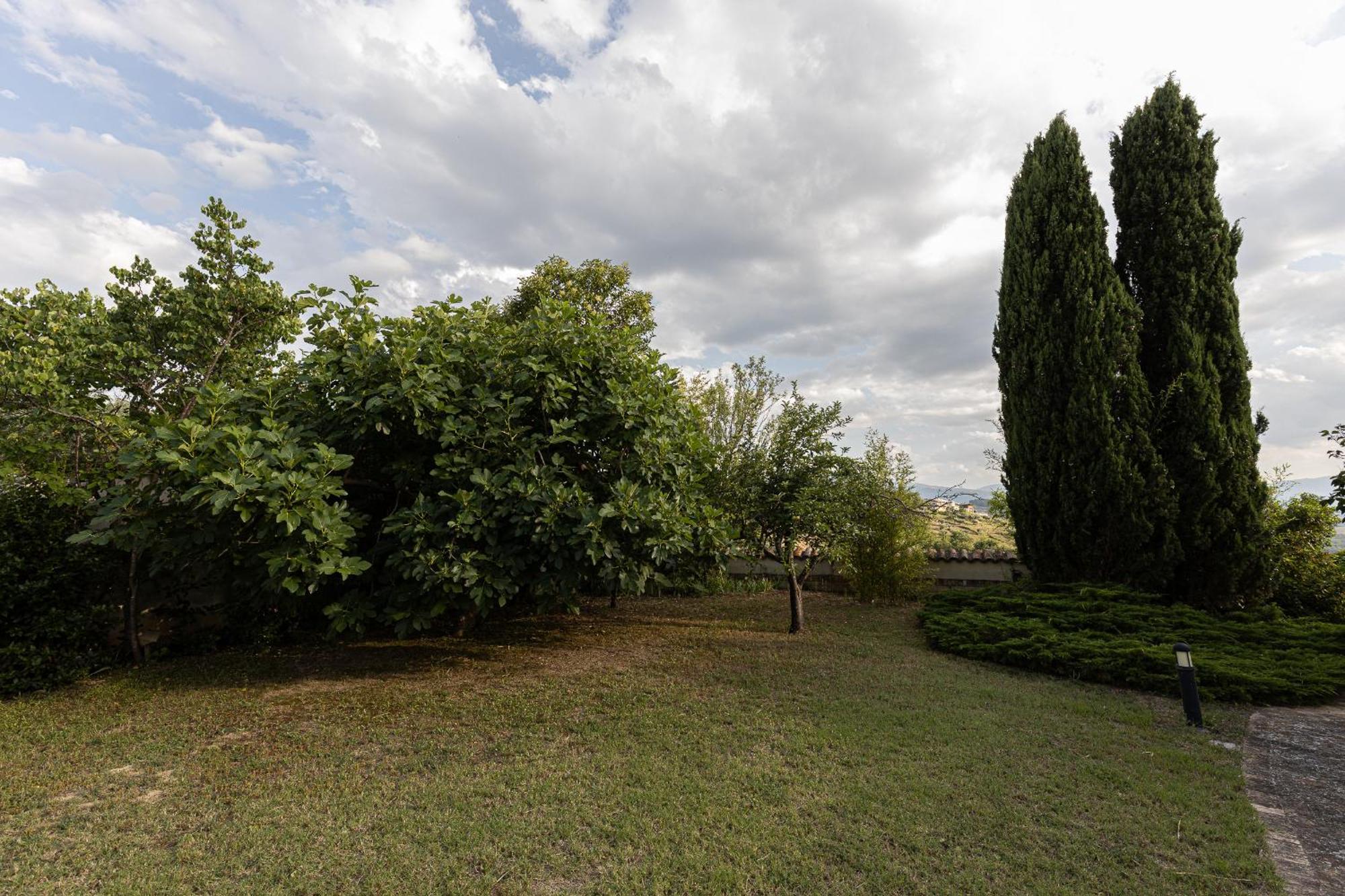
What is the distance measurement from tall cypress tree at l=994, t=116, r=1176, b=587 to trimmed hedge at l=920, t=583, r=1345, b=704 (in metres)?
0.86

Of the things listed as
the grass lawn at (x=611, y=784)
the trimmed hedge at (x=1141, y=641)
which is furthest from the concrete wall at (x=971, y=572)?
the grass lawn at (x=611, y=784)

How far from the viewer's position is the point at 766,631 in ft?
24.2

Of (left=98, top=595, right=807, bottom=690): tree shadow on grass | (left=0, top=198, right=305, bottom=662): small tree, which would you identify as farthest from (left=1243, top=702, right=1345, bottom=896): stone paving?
(left=0, top=198, right=305, bottom=662): small tree

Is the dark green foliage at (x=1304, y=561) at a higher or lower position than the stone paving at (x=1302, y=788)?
higher

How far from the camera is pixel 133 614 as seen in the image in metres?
5.34

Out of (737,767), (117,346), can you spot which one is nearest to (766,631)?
(737,767)

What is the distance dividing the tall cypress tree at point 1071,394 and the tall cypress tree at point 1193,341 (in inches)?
17.1

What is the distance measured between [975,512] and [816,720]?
8407mm

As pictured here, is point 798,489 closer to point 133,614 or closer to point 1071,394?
point 1071,394

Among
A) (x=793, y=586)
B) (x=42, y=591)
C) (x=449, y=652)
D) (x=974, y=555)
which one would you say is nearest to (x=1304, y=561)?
(x=974, y=555)

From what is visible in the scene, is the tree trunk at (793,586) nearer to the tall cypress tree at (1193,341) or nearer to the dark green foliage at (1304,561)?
the tall cypress tree at (1193,341)

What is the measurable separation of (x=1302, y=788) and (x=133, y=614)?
29.0ft

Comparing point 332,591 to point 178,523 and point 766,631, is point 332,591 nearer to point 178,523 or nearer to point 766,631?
point 178,523

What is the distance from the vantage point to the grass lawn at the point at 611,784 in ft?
8.00
